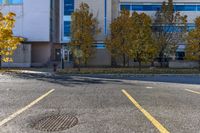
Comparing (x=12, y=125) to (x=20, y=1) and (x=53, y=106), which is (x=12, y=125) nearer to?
(x=53, y=106)

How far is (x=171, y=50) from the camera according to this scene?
151 feet

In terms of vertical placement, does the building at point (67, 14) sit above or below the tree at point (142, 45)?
above

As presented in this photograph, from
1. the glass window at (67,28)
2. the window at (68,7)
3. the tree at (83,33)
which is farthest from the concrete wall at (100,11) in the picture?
the tree at (83,33)

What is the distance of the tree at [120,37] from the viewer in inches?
1713

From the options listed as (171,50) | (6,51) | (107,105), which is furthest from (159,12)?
(107,105)

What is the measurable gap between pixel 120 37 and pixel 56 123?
122 ft

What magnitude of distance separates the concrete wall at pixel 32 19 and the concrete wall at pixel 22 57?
3500mm

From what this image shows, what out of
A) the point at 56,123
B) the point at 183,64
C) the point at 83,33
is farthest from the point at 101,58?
the point at 56,123

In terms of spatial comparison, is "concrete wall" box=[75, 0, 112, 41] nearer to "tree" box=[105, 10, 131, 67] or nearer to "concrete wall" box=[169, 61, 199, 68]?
"tree" box=[105, 10, 131, 67]

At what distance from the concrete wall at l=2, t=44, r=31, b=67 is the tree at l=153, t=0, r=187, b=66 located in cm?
1869

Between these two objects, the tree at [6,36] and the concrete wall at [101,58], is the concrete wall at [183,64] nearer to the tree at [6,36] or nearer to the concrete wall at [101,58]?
the concrete wall at [101,58]

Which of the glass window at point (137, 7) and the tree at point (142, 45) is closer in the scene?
the tree at point (142, 45)

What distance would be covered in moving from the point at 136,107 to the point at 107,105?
0.97m

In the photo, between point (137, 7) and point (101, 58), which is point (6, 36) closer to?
point (101, 58)
